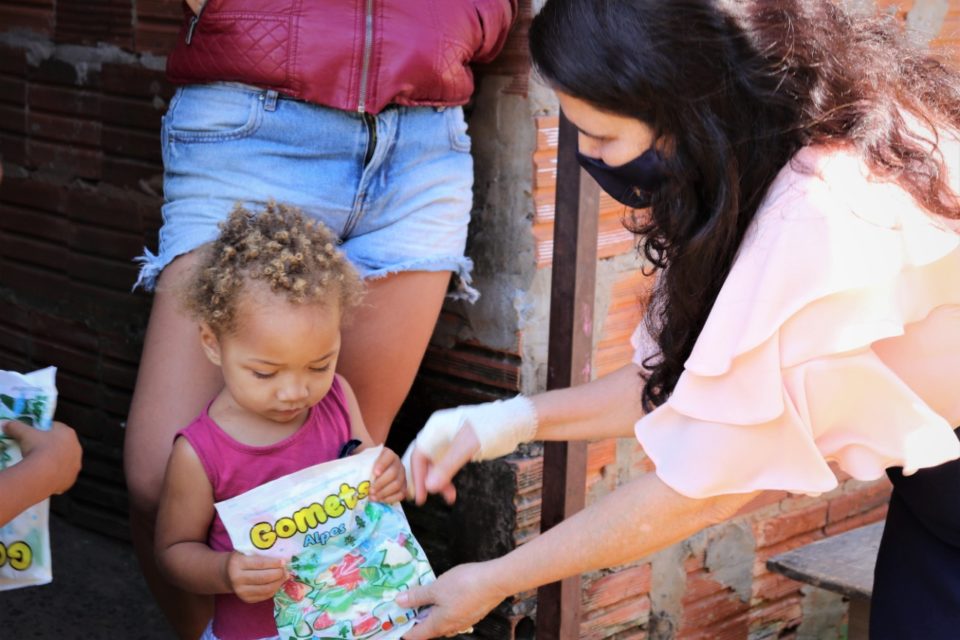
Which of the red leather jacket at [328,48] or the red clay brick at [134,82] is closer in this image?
the red leather jacket at [328,48]

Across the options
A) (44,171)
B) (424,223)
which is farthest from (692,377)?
(44,171)

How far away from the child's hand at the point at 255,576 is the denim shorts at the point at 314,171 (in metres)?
0.64

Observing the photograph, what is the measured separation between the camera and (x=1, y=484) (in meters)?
1.93

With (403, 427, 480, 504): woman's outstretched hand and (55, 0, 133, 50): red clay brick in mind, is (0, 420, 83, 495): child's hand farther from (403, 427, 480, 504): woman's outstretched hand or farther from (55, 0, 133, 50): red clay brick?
(55, 0, 133, 50): red clay brick

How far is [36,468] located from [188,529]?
0.32m

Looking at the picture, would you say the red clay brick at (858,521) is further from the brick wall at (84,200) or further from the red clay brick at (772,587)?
the brick wall at (84,200)

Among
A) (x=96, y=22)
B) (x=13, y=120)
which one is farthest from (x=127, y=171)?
(x=13, y=120)

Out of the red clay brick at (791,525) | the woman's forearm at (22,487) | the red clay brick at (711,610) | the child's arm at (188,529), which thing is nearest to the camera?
the woman's forearm at (22,487)

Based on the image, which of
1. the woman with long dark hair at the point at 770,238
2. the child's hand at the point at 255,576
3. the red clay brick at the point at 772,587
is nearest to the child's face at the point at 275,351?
the child's hand at the point at 255,576

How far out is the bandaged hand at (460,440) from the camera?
7.44 feet

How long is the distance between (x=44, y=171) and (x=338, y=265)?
67.0 inches

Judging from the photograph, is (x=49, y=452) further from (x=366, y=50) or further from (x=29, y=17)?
(x=29, y=17)

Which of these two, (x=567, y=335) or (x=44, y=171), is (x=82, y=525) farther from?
(x=567, y=335)

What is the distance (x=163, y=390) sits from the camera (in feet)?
7.80
